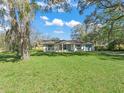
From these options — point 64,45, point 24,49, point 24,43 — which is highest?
point 64,45

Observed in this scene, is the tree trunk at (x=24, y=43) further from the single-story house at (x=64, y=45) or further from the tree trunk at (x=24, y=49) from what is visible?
the single-story house at (x=64, y=45)

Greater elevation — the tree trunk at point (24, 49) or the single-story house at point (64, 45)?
the single-story house at point (64, 45)

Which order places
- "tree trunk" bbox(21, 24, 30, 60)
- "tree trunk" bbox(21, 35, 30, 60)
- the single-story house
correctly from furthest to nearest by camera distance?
the single-story house, "tree trunk" bbox(21, 35, 30, 60), "tree trunk" bbox(21, 24, 30, 60)

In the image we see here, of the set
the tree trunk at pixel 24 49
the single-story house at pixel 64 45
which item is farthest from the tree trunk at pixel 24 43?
the single-story house at pixel 64 45

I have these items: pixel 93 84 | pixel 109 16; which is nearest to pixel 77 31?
pixel 109 16

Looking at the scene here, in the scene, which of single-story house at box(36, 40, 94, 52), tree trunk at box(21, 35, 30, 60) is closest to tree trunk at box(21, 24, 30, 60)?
tree trunk at box(21, 35, 30, 60)

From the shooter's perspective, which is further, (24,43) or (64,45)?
(64,45)

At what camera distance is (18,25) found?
2472cm

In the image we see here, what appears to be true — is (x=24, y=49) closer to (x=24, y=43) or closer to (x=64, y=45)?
(x=24, y=43)

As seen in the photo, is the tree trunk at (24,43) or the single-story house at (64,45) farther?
the single-story house at (64,45)

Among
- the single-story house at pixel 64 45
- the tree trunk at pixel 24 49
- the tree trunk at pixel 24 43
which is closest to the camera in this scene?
the tree trunk at pixel 24 43

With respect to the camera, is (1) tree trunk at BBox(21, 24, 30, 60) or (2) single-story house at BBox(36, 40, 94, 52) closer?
(1) tree trunk at BBox(21, 24, 30, 60)

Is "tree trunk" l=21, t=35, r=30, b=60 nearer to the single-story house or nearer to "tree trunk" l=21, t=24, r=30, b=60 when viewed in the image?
"tree trunk" l=21, t=24, r=30, b=60

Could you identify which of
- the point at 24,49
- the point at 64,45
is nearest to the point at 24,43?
the point at 24,49
